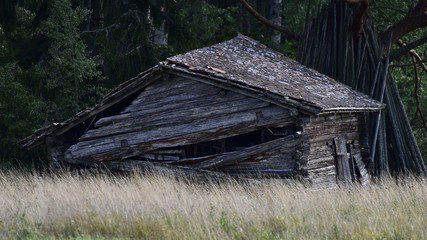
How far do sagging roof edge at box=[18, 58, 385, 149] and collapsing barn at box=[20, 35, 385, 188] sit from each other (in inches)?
1.0

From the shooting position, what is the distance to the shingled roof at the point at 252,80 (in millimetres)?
12852

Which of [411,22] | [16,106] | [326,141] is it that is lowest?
[326,141]

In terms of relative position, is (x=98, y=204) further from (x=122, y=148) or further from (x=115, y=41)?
(x=115, y=41)

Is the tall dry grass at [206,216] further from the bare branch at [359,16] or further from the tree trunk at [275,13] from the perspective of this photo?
the tree trunk at [275,13]

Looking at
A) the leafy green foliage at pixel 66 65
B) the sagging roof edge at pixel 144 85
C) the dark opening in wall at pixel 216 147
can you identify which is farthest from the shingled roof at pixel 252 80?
the leafy green foliage at pixel 66 65

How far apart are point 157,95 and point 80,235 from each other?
653cm

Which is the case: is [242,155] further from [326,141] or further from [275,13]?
[275,13]

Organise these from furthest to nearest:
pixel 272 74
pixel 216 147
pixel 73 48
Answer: pixel 73 48, pixel 272 74, pixel 216 147

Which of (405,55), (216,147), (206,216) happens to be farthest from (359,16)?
(206,216)

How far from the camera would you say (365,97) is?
17.2m

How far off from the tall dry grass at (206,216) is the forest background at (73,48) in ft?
28.1

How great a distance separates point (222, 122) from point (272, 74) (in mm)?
2415

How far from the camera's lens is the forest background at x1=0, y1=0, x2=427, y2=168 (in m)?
18.5

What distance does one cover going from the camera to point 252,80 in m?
13.5
